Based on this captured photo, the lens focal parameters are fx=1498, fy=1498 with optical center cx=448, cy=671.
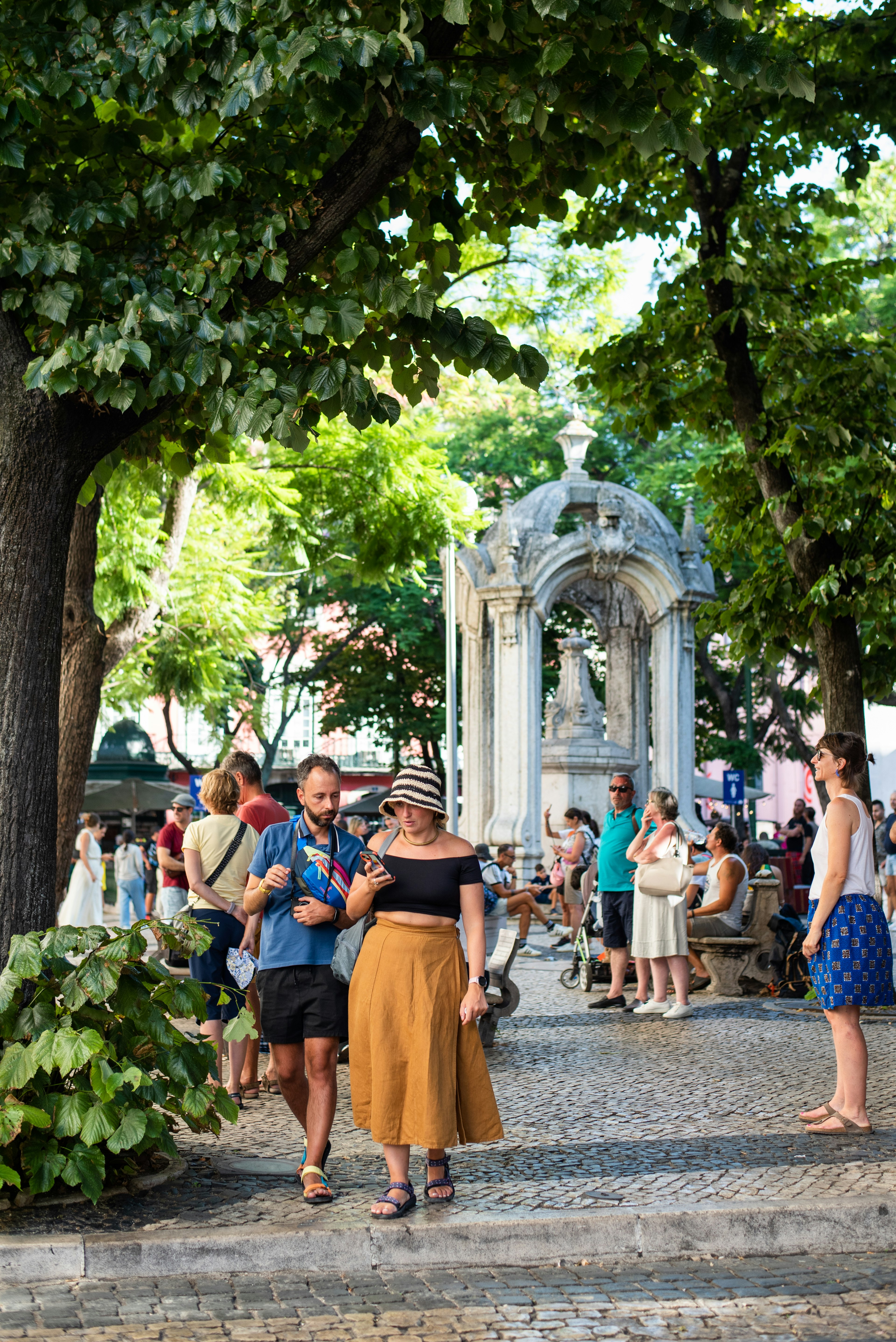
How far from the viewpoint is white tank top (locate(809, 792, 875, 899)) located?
23.3 ft

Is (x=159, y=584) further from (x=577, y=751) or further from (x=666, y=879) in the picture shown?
(x=577, y=751)

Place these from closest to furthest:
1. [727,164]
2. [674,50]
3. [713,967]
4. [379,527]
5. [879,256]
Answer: [674,50], [727,164], [713,967], [379,527], [879,256]

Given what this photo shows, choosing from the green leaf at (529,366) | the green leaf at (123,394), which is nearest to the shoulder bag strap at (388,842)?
the green leaf at (123,394)

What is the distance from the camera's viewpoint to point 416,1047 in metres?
5.50

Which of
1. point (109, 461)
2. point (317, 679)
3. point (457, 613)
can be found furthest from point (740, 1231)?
point (317, 679)

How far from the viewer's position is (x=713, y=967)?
13148 millimetres

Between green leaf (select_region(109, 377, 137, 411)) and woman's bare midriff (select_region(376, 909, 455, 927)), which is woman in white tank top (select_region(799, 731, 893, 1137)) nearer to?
woman's bare midriff (select_region(376, 909, 455, 927))

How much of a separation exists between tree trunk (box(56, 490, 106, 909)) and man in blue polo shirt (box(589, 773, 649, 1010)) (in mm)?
4113

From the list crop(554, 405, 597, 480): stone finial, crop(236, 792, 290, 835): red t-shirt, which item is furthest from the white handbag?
crop(554, 405, 597, 480): stone finial

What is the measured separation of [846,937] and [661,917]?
4.15 m

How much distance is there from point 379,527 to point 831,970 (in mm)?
11907

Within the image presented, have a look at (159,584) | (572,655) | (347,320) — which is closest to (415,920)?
(347,320)

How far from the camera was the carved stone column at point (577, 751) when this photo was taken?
77.3 feet

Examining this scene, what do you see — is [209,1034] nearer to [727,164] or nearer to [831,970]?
[831,970]
